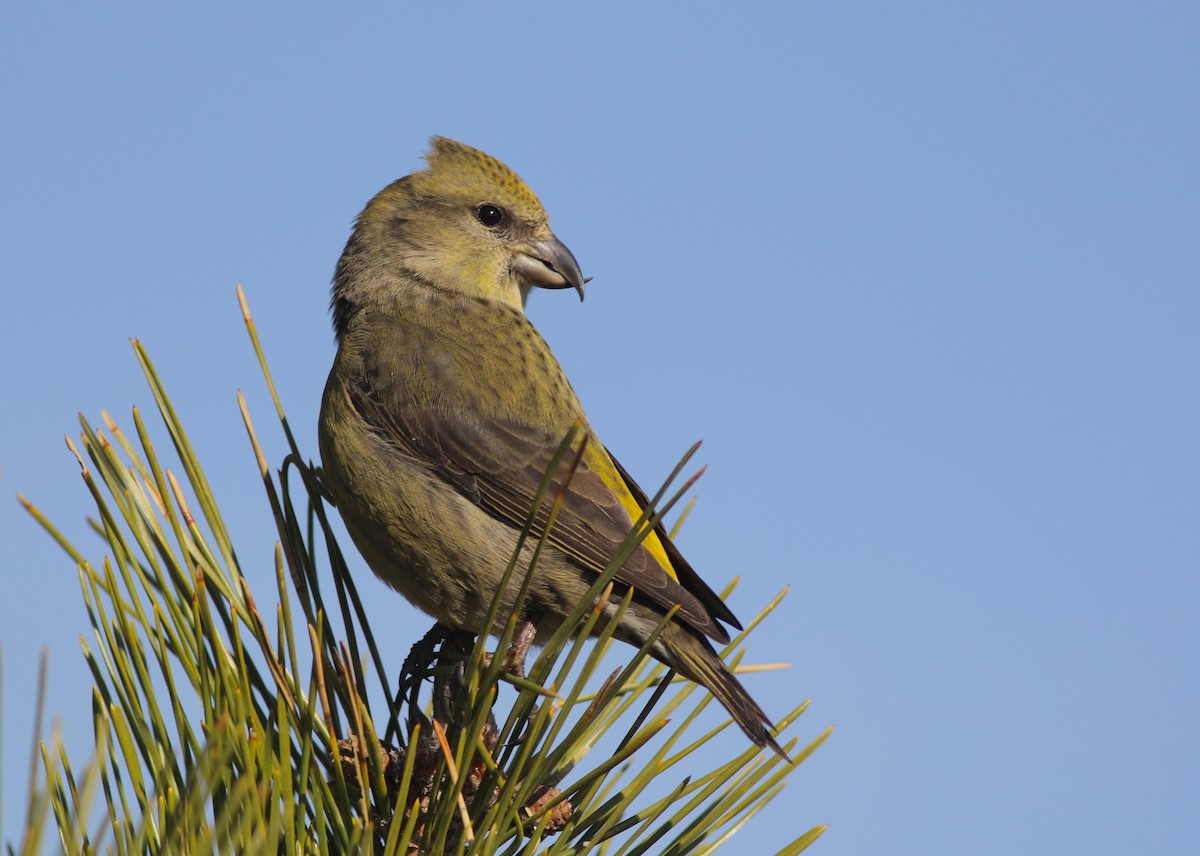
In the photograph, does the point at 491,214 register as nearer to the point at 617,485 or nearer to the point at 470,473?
the point at 470,473

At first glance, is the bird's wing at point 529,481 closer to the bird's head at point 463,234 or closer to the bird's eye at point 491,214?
the bird's head at point 463,234

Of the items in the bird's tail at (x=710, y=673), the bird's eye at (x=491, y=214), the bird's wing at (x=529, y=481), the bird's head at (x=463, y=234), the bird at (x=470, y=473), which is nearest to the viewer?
the bird's tail at (x=710, y=673)

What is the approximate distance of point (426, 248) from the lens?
224 inches

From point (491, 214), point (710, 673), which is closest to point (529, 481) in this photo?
point (710, 673)

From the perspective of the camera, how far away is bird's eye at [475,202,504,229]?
5.88 meters

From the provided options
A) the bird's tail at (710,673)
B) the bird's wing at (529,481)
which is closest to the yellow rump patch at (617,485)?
the bird's wing at (529,481)

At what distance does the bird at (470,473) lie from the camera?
398 centimetres

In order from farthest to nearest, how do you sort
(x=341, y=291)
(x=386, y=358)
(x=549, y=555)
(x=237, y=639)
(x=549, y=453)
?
(x=341, y=291) < (x=386, y=358) < (x=549, y=453) < (x=549, y=555) < (x=237, y=639)

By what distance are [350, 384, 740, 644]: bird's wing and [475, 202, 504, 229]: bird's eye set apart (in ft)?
4.88

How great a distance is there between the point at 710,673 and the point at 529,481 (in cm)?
126

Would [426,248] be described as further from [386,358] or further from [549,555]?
[549,555]

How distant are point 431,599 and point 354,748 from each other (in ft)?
4.73

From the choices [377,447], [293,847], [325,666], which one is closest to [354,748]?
[325,666]

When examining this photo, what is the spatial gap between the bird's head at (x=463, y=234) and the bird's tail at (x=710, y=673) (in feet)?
8.60
